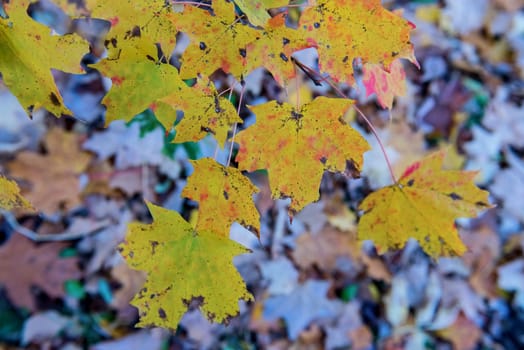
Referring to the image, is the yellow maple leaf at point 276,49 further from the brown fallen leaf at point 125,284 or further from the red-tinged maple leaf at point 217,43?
the brown fallen leaf at point 125,284

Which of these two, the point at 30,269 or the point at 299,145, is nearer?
the point at 299,145

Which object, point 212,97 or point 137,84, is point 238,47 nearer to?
point 212,97

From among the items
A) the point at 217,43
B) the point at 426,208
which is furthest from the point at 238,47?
the point at 426,208

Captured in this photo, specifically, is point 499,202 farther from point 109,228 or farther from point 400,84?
point 109,228

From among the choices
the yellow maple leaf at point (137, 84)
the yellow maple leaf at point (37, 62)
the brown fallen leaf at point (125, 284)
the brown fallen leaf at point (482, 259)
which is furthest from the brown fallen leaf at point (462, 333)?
the yellow maple leaf at point (37, 62)

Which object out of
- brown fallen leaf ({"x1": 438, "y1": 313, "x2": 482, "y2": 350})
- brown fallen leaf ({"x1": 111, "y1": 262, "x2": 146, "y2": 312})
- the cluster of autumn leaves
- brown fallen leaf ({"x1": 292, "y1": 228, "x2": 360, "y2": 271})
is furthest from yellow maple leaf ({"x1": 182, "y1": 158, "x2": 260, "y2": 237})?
brown fallen leaf ({"x1": 438, "y1": 313, "x2": 482, "y2": 350})

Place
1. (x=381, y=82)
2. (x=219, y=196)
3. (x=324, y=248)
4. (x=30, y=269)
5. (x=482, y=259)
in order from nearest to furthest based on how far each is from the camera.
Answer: (x=219, y=196), (x=381, y=82), (x=30, y=269), (x=324, y=248), (x=482, y=259)
